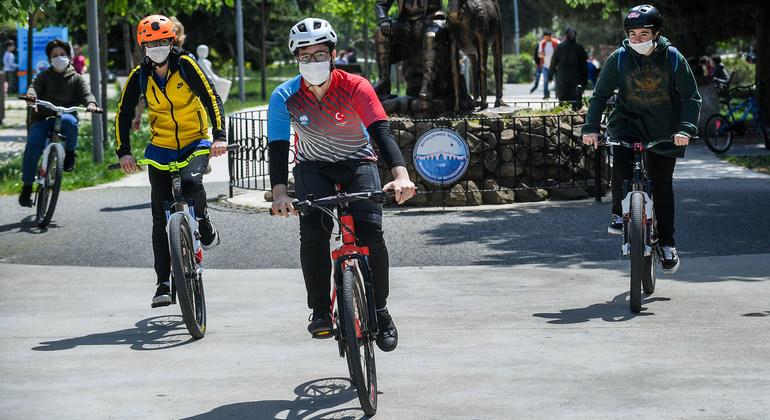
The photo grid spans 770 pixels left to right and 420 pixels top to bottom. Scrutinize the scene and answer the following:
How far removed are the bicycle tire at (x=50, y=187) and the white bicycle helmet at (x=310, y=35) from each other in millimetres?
6925

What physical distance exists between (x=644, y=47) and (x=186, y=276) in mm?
3118

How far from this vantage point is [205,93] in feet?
26.4

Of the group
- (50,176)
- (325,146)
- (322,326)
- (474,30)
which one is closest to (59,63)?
(50,176)

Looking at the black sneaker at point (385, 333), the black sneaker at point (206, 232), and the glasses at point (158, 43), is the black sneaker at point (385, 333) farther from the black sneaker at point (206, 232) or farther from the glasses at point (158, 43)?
the glasses at point (158, 43)

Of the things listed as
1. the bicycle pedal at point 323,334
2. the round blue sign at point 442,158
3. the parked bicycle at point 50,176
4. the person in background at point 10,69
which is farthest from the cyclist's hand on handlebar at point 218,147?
the person in background at point 10,69

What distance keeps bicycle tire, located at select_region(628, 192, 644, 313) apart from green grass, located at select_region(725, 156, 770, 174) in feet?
29.5

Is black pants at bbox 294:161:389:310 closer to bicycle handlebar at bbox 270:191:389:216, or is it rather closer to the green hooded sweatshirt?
bicycle handlebar at bbox 270:191:389:216

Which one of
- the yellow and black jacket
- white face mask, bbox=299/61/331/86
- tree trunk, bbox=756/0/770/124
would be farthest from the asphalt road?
tree trunk, bbox=756/0/770/124

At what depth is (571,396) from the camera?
6.02 m

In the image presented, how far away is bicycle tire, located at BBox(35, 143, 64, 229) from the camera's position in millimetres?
12578

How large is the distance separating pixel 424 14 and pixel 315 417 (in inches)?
395

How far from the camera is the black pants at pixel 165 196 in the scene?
8.05 meters

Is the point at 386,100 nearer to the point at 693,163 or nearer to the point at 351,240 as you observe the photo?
the point at 693,163

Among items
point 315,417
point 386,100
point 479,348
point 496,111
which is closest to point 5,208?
point 386,100
